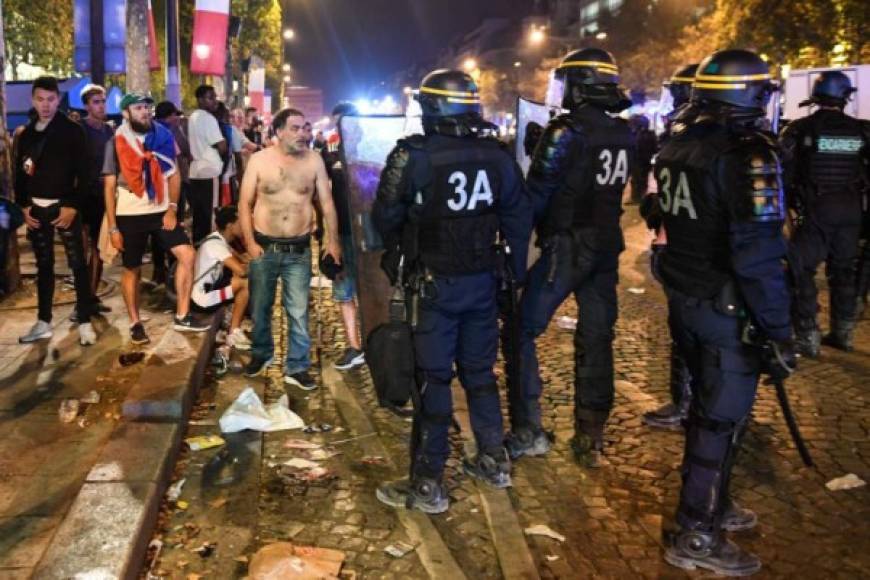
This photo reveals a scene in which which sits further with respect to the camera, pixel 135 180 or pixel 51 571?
pixel 135 180

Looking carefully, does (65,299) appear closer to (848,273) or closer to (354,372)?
(354,372)

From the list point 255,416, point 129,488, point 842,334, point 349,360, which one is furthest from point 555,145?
point 842,334

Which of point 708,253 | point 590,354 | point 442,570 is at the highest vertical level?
point 708,253

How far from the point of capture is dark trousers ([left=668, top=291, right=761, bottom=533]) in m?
3.54

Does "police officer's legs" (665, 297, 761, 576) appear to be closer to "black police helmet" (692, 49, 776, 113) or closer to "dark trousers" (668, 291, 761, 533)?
"dark trousers" (668, 291, 761, 533)

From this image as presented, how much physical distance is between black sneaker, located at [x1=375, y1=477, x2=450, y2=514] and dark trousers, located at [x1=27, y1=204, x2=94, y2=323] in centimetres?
359

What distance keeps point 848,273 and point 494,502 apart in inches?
169

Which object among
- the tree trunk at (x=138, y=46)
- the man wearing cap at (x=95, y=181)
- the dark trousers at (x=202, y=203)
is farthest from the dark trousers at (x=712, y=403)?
the tree trunk at (x=138, y=46)

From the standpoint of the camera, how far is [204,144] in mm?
9141

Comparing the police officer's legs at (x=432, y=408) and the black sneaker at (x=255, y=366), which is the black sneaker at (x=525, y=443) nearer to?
the police officer's legs at (x=432, y=408)

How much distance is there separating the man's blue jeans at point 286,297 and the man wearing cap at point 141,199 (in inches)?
30.7

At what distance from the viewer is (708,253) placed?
357 centimetres

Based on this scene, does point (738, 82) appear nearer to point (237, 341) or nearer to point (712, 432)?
point (712, 432)

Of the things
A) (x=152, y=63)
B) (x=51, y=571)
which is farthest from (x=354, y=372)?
(x=152, y=63)
